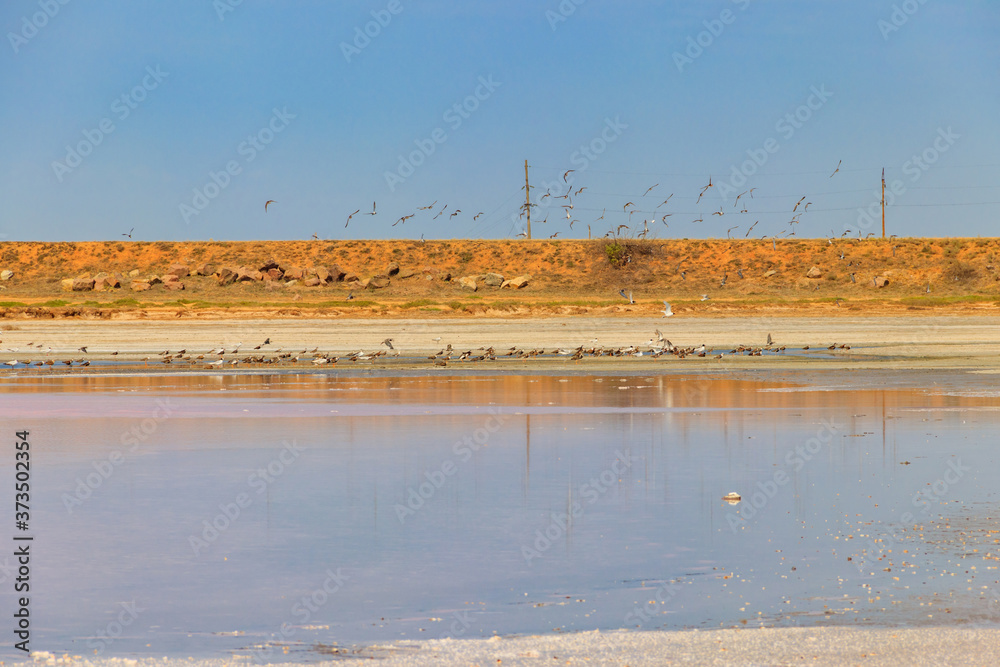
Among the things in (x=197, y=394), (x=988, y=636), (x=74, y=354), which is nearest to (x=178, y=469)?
(x=988, y=636)

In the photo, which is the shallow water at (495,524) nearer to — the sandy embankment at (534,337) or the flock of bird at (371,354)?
the flock of bird at (371,354)

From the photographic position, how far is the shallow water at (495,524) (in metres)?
6.78

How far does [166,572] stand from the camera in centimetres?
786

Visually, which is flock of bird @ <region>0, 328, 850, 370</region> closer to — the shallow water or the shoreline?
the shallow water

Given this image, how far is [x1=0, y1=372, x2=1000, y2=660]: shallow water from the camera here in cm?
678

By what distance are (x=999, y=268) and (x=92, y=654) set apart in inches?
3021

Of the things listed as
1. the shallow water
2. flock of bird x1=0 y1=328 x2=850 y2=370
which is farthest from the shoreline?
flock of bird x1=0 y1=328 x2=850 y2=370

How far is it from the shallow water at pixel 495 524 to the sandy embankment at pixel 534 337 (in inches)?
693

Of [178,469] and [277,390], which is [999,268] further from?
[178,469]

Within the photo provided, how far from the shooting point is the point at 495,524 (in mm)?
9391

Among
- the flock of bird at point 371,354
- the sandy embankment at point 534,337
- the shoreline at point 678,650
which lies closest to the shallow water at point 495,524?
the shoreline at point 678,650

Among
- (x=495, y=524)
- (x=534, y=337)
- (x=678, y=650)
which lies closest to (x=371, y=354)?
(x=534, y=337)

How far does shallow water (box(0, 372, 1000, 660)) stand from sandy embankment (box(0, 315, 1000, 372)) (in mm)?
17612

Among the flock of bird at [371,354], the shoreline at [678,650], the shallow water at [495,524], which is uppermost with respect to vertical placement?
the flock of bird at [371,354]
